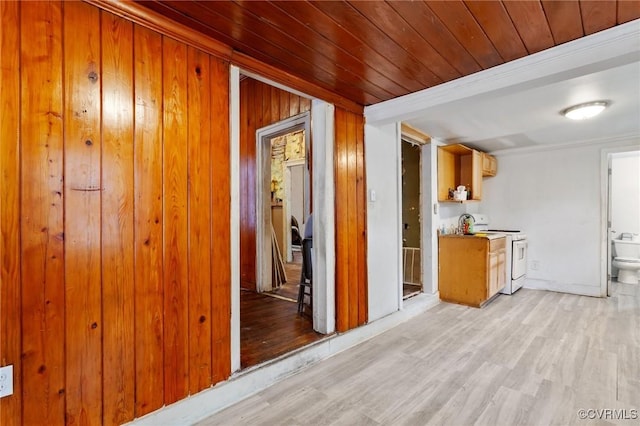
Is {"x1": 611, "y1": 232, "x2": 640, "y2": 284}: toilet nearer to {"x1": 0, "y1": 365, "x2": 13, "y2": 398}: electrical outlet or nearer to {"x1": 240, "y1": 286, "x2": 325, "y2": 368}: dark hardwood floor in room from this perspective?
{"x1": 240, "y1": 286, "x2": 325, "y2": 368}: dark hardwood floor in room

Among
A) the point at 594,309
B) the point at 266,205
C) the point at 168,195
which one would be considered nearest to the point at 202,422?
the point at 168,195

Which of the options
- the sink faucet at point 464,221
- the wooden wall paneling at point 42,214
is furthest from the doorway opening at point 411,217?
the wooden wall paneling at point 42,214

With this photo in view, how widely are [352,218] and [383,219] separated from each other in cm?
48

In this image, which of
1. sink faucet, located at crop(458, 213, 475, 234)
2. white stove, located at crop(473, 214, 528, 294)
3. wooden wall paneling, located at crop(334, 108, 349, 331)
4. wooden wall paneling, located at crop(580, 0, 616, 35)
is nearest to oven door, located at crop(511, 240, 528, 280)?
white stove, located at crop(473, 214, 528, 294)

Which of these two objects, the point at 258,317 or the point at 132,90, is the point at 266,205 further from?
the point at 132,90

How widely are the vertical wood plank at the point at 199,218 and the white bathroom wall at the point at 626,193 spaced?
6.81 m

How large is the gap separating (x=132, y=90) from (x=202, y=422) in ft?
6.05

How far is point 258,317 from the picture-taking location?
305cm

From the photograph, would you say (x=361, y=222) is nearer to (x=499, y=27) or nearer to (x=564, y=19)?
(x=499, y=27)

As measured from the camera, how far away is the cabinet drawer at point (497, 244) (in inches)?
154

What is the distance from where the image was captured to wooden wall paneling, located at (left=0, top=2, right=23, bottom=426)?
3.94 feet

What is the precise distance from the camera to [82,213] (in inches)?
54.9

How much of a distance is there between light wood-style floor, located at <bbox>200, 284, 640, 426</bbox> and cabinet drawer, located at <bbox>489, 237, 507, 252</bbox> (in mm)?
909

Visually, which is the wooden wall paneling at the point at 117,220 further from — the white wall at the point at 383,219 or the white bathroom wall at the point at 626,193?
the white bathroom wall at the point at 626,193
